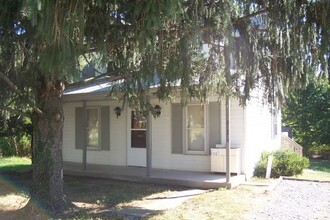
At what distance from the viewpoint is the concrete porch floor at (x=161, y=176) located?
34.9 feet

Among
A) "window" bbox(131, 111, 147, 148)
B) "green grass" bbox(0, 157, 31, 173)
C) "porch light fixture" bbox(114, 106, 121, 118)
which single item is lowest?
"green grass" bbox(0, 157, 31, 173)

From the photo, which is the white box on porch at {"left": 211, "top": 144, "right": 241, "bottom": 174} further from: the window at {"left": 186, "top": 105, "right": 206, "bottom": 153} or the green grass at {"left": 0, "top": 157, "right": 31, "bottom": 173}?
the green grass at {"left": 0, "top": 157, "right": 31, "bottom": 173}

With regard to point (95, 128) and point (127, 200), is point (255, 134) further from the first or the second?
point (95, 128)

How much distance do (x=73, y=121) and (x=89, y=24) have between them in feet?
36.9

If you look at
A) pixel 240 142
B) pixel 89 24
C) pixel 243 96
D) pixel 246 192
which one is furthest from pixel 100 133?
pixel 89 24

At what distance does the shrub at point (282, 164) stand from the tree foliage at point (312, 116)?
10.0m

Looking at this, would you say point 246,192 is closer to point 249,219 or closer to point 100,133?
point 249,219

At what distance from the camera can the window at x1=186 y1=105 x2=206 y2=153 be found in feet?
41.1

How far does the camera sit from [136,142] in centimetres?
1404

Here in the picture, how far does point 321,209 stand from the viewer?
325 inches

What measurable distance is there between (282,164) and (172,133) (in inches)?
148

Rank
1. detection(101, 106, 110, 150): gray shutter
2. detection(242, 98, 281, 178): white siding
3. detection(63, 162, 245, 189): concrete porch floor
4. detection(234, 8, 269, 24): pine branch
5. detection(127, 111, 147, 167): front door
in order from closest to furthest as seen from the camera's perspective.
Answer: detection(234, 8, 269, 24): pine branch
detection(63, 162, 245, 189): concrete porch floor
detection(242, 98, 281, 178): white siding
detection(127, 111, 147, 167): front door
detection(101, 106, 110, 150): gray shutter

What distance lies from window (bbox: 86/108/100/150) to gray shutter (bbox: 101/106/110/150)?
0.85 feet

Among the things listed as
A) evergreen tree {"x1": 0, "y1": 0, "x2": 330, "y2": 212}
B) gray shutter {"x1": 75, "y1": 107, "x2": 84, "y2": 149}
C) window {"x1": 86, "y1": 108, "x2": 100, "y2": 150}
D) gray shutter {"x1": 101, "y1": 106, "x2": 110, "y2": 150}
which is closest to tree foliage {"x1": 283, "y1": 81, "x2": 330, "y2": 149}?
gray shutter {"x1": 101, "y1": 106, "x2": 110, "y2": 150}
